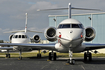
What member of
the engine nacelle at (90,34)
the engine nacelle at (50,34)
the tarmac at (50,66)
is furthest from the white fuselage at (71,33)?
the engine nacelle at (50,34)

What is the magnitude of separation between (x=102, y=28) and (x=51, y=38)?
24.7 meters

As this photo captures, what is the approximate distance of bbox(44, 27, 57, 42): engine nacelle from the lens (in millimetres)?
17672

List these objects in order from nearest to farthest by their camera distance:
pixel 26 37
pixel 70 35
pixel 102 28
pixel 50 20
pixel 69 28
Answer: pixel 70 35 < pixel 69 28 < pixel 26 37 < pixel 102 28 < pixel 50 20

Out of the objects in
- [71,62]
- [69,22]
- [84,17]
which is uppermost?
[84,17]

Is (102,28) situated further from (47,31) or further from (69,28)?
(69,28)

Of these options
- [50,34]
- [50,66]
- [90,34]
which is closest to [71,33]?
[50,66]

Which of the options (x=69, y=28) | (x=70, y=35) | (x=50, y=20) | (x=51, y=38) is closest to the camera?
(x=70, y=35)

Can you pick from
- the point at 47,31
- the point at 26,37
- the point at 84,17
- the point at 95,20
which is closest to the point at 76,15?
the point at 84,17

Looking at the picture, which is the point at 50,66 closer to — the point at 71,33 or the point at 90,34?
the point at 71,33

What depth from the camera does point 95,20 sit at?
40281mm

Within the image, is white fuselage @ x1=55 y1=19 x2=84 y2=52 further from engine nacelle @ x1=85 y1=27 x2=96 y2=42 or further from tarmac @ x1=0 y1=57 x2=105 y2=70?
engine nacelle @ x1=85 y1=27 x2=96 y2=42

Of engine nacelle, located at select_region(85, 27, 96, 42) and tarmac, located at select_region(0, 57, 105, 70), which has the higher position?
engine nacelle, located at select_region(85, 27, 96, 42)

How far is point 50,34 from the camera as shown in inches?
709


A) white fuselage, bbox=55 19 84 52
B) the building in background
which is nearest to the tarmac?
white fuselage, bbox=55 19 84 52
